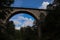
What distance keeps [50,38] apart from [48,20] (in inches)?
34.8

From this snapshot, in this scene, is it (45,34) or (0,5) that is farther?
(0,5)

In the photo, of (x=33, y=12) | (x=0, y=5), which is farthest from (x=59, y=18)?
(x=33, y=12)

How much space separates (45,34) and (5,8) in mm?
17120

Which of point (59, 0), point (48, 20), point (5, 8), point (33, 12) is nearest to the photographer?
point (48, 20)

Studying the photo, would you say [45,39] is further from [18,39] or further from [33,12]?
[33,12]

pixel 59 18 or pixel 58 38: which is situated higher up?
pixel 59 18

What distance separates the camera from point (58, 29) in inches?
373

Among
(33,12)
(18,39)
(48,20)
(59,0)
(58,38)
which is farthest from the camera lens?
(33,12)

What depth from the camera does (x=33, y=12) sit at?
43844 mm

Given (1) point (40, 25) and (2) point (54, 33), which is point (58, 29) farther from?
(1) point (40, 25)

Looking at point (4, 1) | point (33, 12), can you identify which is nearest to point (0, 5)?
point (4, 1)

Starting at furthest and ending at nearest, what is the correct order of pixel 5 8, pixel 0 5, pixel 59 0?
pixel 5 8 < pixel 0 5 < pixel 59 0

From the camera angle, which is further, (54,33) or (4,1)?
(4,1)

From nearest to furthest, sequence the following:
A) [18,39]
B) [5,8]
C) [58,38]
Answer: [58,38] → [18,39] → [5,8]
